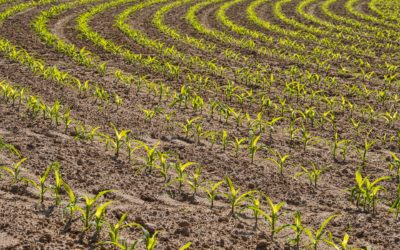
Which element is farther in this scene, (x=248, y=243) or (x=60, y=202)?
(x=60, y=202)

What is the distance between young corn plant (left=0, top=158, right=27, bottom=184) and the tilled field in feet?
0.07

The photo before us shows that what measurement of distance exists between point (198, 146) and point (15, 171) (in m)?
2.16

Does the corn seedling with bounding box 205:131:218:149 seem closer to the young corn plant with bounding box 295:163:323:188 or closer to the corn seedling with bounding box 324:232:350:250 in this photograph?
the young corn plant with bounding box 295:163:323:188

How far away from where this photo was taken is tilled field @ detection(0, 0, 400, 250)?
4.16 meters

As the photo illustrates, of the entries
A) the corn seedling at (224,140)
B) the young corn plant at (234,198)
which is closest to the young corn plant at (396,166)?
the young corn plant at (234,198)

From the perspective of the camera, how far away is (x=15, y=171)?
185 inches

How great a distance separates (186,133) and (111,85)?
2848mm

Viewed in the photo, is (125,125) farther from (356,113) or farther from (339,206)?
(356,113)

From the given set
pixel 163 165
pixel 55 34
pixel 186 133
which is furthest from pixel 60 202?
pixel 55 34

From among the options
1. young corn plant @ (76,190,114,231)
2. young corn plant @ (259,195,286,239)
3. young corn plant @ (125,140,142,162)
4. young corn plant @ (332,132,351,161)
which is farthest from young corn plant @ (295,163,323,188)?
young corn plant @ (76,190,114,231)

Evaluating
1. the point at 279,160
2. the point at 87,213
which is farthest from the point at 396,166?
the point at 87,213

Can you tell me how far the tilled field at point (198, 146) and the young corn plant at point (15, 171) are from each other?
0.07 feet

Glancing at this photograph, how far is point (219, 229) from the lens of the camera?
166 inches

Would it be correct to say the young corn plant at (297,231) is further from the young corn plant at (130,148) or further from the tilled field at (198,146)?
the young corn plant at (130,148)
